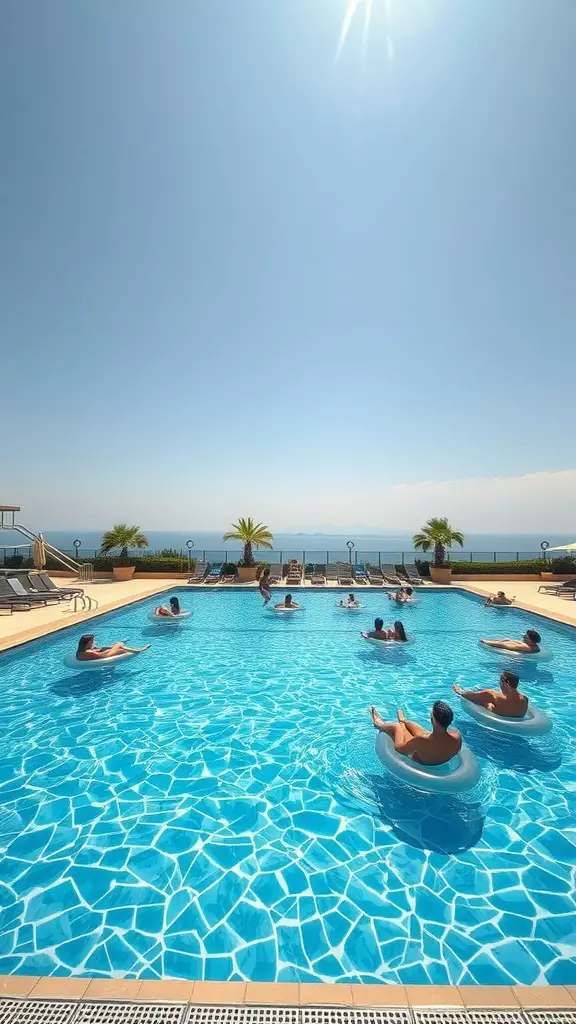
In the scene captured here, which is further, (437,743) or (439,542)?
(439,542)

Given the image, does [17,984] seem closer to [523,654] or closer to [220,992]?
[220,992]

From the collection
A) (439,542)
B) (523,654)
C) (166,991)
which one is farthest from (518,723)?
(439,542)

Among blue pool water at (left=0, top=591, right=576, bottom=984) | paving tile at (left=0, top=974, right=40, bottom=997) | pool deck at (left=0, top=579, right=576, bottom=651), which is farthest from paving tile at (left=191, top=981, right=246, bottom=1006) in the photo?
pool deck at (left=0, top=579, right=576, bottom=651)

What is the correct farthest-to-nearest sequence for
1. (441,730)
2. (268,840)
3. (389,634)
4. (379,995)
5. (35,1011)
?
(389,634) < (441,730) < (268,840) < (379,995) < (35,1011)

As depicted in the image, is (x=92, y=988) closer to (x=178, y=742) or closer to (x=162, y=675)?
(x=178, y=742)

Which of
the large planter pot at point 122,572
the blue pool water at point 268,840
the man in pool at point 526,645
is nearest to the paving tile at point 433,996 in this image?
the blue pool water at point 268,840

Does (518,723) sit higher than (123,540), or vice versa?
(123,540)

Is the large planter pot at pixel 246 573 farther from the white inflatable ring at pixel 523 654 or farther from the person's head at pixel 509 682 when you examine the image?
the person's head at pixel 509 682

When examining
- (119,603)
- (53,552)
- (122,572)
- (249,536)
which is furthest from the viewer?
(249,536)

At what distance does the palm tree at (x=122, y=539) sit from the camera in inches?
950

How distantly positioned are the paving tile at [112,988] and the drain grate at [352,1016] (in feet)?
3.63

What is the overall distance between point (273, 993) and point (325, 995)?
34 cm

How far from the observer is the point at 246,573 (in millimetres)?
22516

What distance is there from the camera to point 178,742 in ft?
22.0
